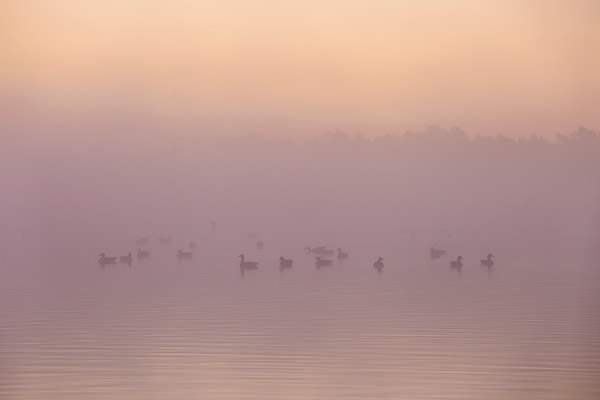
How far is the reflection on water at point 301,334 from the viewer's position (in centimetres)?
546

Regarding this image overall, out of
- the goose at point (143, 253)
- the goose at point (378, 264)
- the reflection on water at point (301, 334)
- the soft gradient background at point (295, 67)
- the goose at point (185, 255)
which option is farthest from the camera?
the goose at point (143, 253)

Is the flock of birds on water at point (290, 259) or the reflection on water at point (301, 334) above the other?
the flock of birds on water at point (290, 259)

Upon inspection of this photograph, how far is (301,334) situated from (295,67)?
3037 mm

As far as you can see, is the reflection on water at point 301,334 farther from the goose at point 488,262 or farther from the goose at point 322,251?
the goose at point 488,262

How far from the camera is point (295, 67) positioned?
368 inches

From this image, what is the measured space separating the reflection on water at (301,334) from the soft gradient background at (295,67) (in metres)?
1.29

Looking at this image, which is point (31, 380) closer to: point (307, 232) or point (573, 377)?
point (573, 377)

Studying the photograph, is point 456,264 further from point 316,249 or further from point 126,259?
point 126,259

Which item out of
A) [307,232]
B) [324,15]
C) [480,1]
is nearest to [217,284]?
[307,232]

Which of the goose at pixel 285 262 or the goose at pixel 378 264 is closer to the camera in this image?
the goose at pixel 378 264

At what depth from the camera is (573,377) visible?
5605 millimetres

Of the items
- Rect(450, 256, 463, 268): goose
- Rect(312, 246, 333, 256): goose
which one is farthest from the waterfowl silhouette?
Rect(450, 256, 463, 268): goose

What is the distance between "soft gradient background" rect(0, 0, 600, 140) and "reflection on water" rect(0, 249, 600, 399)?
129cm

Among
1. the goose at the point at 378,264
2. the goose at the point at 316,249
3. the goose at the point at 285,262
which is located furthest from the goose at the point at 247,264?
the goose at the point at 378,264
